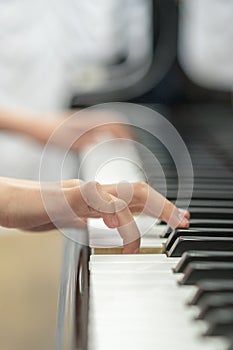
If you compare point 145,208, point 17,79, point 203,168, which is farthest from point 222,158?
point 17,79

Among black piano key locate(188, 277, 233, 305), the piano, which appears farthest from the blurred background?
black piano key locate(188, 277, 233, 305)

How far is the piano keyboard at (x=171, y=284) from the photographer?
1.41ft

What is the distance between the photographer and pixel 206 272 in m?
0.53

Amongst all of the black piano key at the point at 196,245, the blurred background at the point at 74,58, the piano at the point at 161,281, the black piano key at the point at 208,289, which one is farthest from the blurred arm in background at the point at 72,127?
the black piano key at the point at 208,289

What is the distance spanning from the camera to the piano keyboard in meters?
0.43

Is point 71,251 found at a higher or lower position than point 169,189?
lower

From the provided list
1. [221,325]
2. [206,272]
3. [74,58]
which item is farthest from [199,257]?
[74,58]

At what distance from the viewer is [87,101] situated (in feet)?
4.77

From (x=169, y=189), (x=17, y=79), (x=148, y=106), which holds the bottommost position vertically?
(x=169, y=189)

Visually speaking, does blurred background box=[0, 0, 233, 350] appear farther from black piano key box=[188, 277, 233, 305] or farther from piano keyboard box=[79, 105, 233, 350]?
black piano key box=[188, 277, 233, 305]

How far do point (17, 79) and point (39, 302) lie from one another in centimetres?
158

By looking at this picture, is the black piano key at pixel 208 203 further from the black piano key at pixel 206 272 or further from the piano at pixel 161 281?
the black piano key at pixel 206 272

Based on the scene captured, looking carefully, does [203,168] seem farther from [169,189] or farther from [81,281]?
[81,281]

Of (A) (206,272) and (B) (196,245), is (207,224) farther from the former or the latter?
(A) (206,272)
